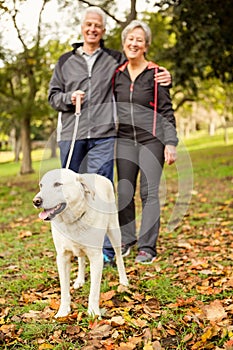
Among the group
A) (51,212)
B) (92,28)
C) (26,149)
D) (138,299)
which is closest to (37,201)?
(51,212)

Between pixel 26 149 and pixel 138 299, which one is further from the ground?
pixel 138 299

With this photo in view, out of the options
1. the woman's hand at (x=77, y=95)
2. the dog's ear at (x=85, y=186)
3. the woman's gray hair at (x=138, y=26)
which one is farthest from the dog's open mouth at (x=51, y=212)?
the woman's gray hair at (x=138, y=26)

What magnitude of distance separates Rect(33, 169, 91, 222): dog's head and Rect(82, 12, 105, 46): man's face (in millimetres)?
1809

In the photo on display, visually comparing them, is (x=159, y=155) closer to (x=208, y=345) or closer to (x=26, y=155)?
(x=208, y=345)

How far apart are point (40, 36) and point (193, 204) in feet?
36.3

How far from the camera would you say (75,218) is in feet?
11.7

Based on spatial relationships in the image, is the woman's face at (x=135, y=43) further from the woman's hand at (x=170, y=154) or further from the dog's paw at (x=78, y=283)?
the dog's paw at (x=78, y=283)

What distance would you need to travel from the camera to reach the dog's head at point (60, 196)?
3346mm

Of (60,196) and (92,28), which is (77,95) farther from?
(60,196)

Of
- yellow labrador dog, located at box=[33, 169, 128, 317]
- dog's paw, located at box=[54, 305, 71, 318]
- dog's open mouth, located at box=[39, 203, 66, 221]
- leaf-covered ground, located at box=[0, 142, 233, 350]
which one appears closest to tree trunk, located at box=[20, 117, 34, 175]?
leaf-covered ground, located at box=[0, 142, 233, 350]

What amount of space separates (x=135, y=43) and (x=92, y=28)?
1.51 feet

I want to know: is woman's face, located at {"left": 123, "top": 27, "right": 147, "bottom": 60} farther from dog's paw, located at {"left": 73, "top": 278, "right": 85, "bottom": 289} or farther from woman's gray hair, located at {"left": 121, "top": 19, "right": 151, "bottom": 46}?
dog's paw, located at {"left": 73, "top": 278, "right": 85, "bottom": 289}

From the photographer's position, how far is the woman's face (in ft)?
15.6

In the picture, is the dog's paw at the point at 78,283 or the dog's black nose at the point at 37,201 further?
the dog's paw at the point at 78,283
